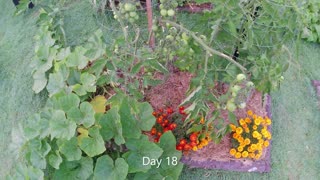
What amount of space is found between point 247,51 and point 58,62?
1326 mm

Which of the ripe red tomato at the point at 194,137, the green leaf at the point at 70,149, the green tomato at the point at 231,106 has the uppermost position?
the green tomato at the point at 231,106

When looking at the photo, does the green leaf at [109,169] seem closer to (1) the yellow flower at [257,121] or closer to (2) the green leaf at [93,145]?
(2) the green leaf at [93,145]

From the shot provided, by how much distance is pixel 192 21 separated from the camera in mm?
3289

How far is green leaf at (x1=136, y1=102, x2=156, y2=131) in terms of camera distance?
2324 millimetres

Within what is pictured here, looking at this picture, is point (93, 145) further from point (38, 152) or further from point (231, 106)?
point (231, 106)

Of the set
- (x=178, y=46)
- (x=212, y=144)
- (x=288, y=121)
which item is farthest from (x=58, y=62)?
(x=288, y=121)

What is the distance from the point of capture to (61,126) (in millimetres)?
2252

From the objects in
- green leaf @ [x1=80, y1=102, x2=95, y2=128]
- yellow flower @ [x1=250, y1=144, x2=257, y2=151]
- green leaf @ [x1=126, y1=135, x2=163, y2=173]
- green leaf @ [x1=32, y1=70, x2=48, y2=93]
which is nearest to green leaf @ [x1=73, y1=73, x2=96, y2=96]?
green leaf @ [x1=80, y1=102, x2=95, y2=128]

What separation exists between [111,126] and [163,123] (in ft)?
1.37

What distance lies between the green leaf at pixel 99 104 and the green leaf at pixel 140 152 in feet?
1.48

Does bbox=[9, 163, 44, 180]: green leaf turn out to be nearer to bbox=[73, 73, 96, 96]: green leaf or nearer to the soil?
bbox=[73, 73, 96, 96]: green leaf

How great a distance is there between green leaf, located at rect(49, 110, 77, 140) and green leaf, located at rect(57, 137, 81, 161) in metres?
0.05

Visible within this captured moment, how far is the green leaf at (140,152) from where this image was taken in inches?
87.6

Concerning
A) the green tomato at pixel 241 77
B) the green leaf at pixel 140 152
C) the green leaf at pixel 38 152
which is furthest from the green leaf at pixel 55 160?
the green tomato at pixel 241 77
